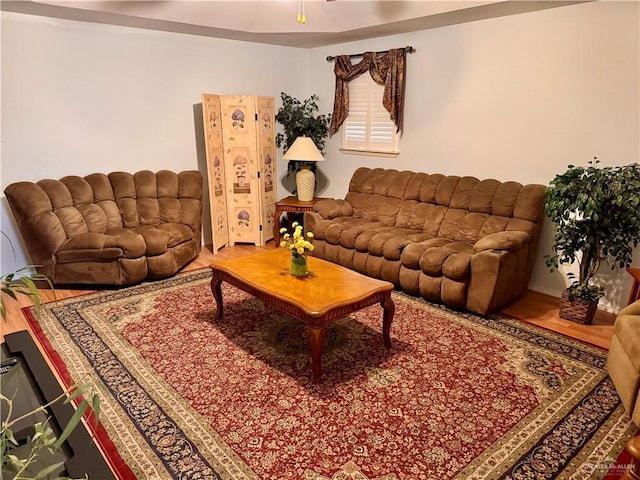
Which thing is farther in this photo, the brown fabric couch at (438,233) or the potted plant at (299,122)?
the potted plant at (299,122)

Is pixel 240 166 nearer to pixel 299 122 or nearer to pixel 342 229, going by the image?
pixel 299 122

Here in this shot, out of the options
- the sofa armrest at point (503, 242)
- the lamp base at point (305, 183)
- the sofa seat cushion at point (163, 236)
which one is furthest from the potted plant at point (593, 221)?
the sofa seat cushion at point (163, 236)

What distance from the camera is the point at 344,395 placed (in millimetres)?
2514

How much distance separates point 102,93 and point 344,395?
388 cm

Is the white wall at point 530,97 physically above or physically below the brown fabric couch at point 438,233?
above

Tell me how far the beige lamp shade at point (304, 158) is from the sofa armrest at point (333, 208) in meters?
0.41

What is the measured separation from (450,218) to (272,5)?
2881 millimetres

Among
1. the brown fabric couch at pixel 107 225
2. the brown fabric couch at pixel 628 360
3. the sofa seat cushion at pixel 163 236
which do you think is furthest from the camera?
the sofa seat cushion at pixel 163 236

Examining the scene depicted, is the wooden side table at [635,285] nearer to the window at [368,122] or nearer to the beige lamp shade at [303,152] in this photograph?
the window at [368,122]

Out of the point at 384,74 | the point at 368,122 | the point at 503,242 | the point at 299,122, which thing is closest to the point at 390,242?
the point at 503,242

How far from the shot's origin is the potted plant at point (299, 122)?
18.6ft

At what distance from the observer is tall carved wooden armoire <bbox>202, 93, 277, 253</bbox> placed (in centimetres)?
499

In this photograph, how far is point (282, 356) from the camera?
2.92m

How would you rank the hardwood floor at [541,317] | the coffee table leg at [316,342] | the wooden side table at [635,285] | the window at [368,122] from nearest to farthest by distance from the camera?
the coffee table leg at [316,342] → the wooden side table at [635,285] → the hardwood floor at [541,317] → the window at [368,122]
